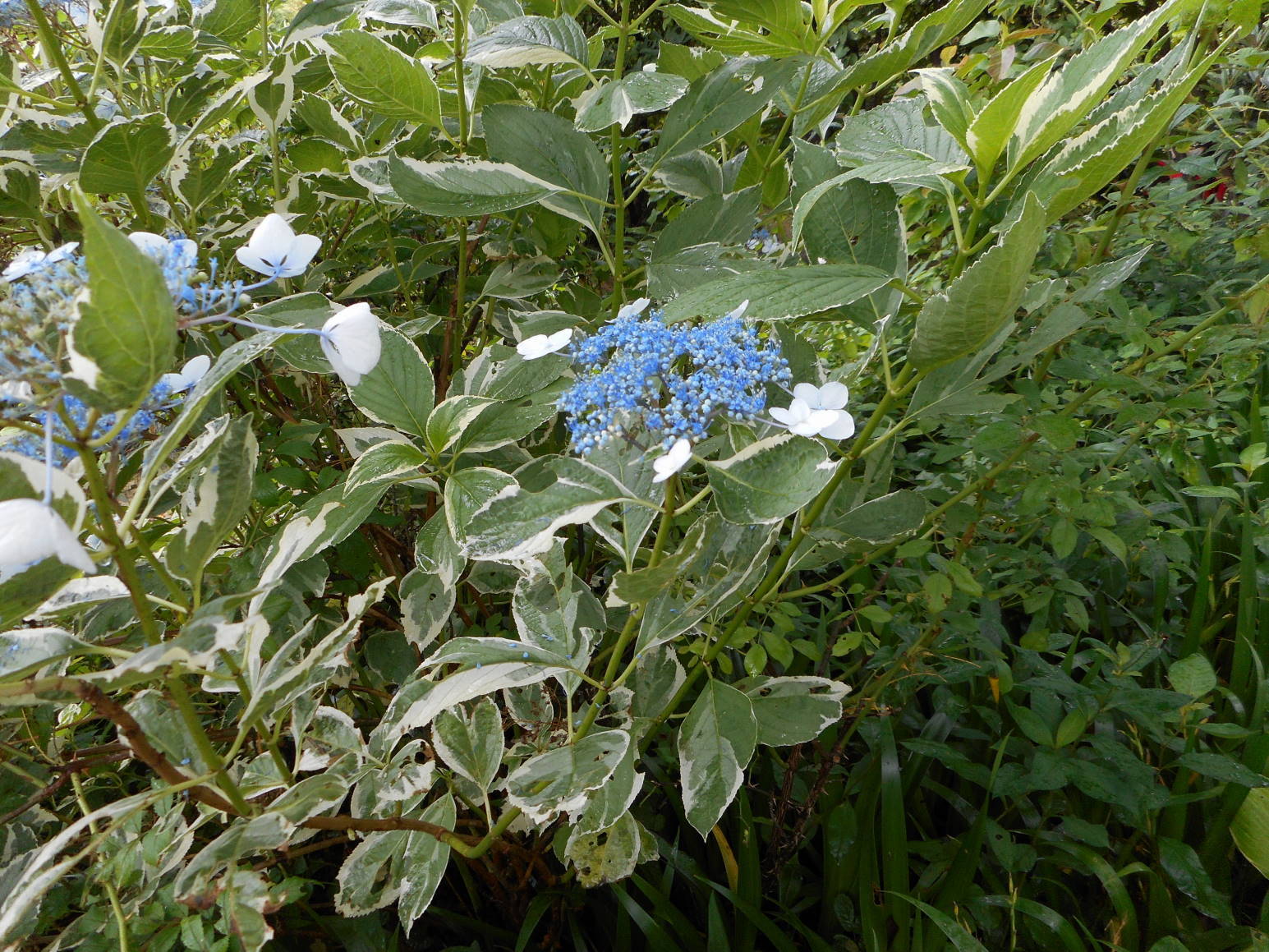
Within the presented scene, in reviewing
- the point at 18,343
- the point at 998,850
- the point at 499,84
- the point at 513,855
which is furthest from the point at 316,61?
the point at 998,850


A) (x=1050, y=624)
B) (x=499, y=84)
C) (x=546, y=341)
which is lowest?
(x=1050, y=624)

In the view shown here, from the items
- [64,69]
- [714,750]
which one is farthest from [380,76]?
[714,750]

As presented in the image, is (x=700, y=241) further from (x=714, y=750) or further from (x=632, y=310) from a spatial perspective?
(x=714, y=750)

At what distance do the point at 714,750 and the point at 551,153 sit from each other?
0.68 metres

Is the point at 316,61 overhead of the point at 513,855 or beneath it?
overhead

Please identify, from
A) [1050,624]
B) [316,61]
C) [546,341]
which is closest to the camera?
[546,341]

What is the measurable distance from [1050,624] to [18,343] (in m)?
1.41

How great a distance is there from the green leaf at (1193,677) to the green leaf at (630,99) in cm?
92

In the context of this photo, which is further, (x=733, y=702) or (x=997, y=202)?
(x=997, y=202)

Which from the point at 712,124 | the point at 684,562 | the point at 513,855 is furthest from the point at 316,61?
the point at 513,855

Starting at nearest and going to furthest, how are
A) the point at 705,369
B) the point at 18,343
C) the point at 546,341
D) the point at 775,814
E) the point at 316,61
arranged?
1. the point at 18,343
2. the point at 705,369
3. the point at 546,341
4. the point at 775,814
5. the point at 316,61

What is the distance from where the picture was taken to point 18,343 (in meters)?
0.47

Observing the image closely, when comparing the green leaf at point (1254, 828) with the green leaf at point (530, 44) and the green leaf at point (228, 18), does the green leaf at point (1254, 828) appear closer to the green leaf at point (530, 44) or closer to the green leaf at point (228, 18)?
the green leaf at point (530, 44)

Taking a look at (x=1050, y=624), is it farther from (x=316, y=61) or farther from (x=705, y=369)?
(x=316, y=61)
